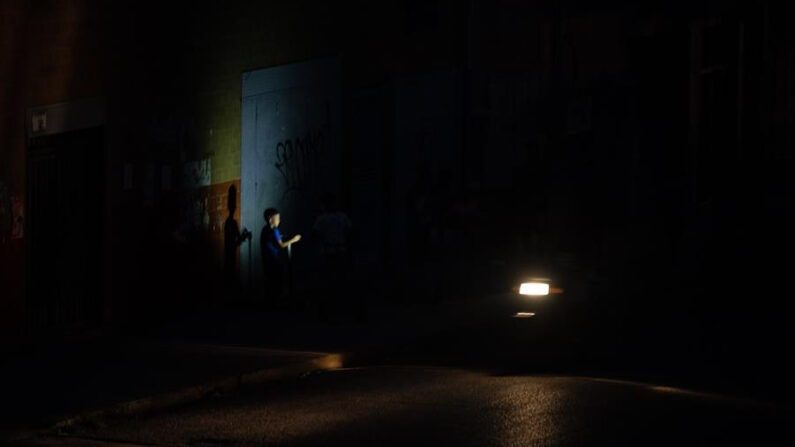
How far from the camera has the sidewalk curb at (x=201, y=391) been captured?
10.8 m

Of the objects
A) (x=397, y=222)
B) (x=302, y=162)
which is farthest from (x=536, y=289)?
(x=397, y=222)

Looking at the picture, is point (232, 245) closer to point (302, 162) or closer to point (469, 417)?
point (302, 162)

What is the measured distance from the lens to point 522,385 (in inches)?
460

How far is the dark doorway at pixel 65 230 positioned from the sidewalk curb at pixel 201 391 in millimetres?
A: 3491

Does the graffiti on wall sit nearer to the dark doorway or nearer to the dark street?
the dark street

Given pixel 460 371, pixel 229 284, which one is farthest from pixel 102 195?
pixel 460 371

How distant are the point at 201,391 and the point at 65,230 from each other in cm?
479

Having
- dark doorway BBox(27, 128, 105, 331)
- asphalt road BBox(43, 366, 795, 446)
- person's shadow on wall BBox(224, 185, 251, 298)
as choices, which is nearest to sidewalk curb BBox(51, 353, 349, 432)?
asphalt road BBox(43, 366, 795, 446)

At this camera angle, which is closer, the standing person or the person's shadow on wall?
the standing person

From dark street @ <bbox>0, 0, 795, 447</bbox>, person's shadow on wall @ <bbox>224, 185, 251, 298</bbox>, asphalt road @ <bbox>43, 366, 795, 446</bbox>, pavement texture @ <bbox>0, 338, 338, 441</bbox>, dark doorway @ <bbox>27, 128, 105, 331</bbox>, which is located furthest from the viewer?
person's shadow on wall @ <bbox>224, 185, 251, 298</bbox>

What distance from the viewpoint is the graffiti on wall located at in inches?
853

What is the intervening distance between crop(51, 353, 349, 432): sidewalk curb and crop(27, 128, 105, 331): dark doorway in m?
3.49

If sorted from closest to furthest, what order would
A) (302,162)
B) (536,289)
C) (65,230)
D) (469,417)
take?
(469,417)
(536,289)
(65,230)
(302,162)

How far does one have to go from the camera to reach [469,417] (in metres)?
10.2
